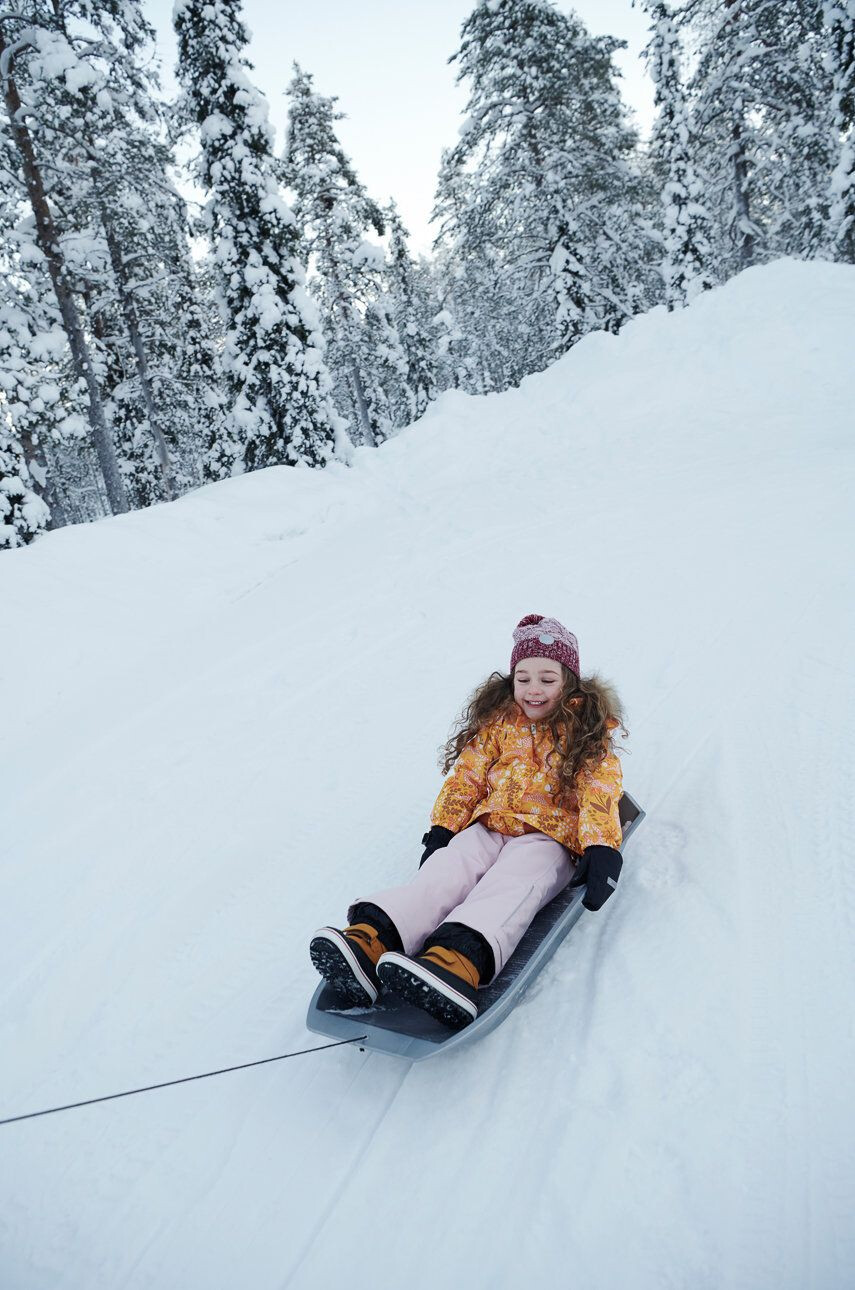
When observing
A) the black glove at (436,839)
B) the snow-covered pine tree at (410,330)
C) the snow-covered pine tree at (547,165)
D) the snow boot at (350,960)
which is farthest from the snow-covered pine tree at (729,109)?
the snow boot at (350,960)

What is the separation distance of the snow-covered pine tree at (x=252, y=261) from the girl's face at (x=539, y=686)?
11572mm

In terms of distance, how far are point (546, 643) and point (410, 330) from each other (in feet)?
88.7

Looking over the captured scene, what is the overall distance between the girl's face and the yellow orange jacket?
0.07 meters

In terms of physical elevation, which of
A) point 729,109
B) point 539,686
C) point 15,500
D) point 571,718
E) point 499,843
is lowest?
point 499,843

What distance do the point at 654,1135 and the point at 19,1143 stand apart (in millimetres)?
2140

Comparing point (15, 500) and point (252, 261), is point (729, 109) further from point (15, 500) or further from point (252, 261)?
point (15, 500)

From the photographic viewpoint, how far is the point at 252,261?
42.9 ft

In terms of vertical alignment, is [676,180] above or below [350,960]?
above

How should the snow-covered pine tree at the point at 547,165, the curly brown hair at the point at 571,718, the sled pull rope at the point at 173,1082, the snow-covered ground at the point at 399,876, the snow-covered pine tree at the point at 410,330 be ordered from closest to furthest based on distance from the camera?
the snow-covered ground at the point at 399,876 → the sled pull rope at the point at 173,1082 → the curly brown hair at the point at 571,718 → the snow-covered pine tree at the point at 547,165 → the snow-covered pine tree at the point at 410,330

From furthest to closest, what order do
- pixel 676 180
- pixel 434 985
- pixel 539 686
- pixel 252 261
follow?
1. pixel 676 180
2. pixel 252 261
3. pixel 539 686
4. pixel 434 985

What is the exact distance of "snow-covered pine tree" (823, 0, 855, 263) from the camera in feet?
41.2

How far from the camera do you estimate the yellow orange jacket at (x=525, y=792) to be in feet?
8.86

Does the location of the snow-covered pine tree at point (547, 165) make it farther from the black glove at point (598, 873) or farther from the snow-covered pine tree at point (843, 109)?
the black glove at point (598, 873)

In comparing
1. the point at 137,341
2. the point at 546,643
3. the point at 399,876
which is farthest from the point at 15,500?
the point at 546,643
